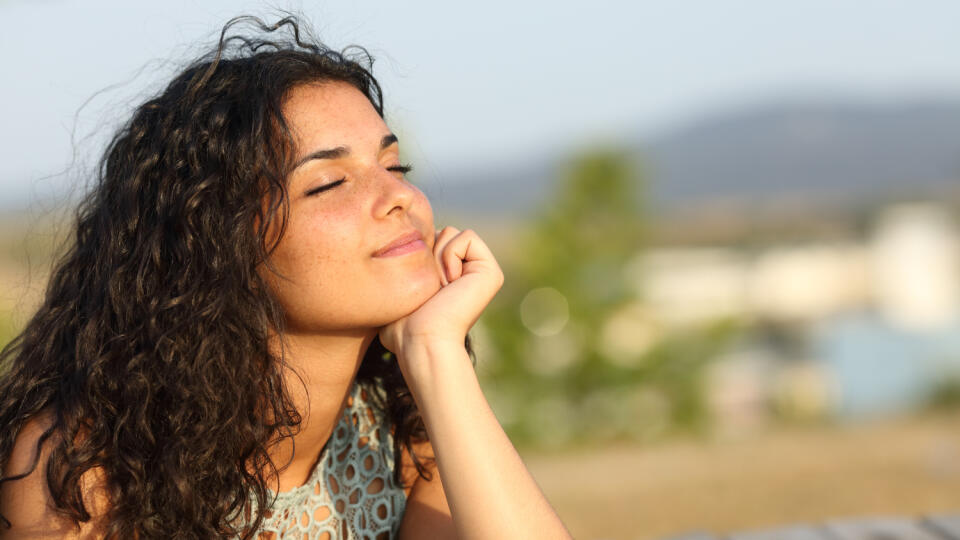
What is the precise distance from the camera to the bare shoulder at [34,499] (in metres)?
2.03

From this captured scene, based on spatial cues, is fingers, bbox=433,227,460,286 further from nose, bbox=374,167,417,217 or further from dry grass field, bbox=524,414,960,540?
dry grass field, bbox=524,414,960,540

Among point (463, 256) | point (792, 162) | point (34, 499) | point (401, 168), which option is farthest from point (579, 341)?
point (792, 162)

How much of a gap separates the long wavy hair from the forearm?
35cm

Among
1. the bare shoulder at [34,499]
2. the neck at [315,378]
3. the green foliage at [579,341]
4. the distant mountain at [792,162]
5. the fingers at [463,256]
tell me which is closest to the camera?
the bare shoulder at [34,499]

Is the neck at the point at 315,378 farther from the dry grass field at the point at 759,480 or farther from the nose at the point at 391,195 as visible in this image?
the dry grass field at the point at 759,480

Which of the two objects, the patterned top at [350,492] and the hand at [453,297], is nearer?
the hand at [453,297]

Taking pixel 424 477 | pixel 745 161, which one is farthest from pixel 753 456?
pixel 745 161

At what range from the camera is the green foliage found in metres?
18.1

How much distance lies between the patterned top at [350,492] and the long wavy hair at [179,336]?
0.11 metres

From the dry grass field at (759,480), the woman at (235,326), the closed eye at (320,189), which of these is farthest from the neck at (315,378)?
the dry grass field at (759,480)

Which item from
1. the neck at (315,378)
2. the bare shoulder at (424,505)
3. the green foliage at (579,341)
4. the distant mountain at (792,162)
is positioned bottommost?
the distant mountain at (792,162)

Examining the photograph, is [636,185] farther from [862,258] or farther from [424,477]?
[862,258]

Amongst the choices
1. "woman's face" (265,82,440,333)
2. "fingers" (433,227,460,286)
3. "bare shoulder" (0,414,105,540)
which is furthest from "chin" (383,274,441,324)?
"bare shoulder" (0,414,105,540)

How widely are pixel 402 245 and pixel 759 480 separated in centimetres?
793
